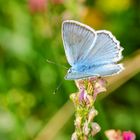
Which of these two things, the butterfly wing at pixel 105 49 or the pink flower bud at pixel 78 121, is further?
the butterfly wing at pixel 105 49

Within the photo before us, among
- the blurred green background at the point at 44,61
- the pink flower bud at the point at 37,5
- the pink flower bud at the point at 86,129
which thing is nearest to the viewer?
the pink flower bud at the point at 86,129

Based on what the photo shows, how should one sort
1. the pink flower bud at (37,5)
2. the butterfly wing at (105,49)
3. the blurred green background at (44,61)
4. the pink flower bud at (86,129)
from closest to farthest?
the pink flower bud at (86,129) < the butterfly wing at (105,49) < the blurred green background at (44,61) < the pink flower bud at (37,5)

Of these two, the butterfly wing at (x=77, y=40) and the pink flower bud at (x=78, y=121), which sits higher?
the butterfly wing at (x=77, y=40)

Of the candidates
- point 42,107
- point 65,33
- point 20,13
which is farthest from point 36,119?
point 65,33

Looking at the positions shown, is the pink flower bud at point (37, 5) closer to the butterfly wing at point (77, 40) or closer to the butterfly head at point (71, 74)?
the butterfly wing at point (77, 40)

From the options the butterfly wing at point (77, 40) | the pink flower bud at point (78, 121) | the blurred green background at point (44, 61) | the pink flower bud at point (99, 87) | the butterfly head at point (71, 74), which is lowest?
the pink flower bud at point (78, 121)

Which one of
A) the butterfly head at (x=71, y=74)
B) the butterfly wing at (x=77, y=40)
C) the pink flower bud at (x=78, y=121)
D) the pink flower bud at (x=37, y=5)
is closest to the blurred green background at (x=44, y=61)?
the pink flower bud at (x=37, y=5)

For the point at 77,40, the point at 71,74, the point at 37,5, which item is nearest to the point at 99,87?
the point at 71,74
